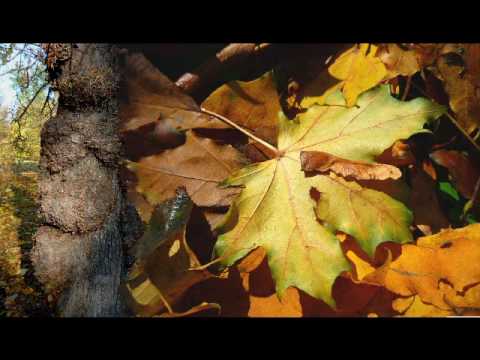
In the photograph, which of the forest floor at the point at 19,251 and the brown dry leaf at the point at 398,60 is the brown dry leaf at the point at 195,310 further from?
the brown dry leaf at the point at 398,60

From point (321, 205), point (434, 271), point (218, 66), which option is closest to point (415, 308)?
point (434, 271)

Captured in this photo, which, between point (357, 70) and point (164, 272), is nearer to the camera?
point (164, 272)

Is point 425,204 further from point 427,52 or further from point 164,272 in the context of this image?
point 164,272

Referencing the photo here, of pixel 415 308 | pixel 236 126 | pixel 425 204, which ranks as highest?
pixel 236 126

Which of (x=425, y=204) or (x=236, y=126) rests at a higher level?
(x=236, y=126)

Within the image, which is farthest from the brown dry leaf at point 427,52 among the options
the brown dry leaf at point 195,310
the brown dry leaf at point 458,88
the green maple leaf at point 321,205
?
the brown dry leaf at point 195,310
